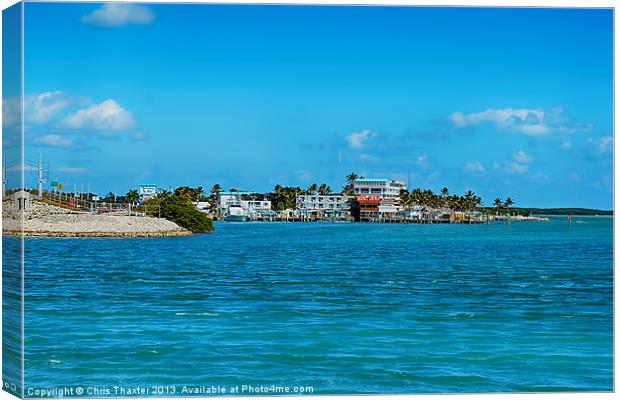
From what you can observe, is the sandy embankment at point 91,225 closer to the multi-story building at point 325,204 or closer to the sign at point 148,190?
the sign at point 148,190

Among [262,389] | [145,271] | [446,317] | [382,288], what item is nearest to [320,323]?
[446,317]

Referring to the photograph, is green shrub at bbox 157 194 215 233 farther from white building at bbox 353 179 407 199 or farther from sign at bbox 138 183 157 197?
white building at bbox 353 179 407 199

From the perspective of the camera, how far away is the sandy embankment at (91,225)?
81.7 ft

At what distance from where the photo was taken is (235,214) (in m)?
54.8

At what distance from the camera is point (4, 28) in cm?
464

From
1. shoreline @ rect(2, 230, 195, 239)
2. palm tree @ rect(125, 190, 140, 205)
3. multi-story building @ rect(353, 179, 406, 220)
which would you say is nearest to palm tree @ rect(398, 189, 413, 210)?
multi-story building @ rect(353, 179, 406, 220)

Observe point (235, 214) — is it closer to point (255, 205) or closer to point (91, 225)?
point (255, 205)

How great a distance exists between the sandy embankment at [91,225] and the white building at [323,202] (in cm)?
2825

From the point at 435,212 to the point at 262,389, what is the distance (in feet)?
229

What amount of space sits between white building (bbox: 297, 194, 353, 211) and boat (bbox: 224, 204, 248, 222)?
886cm

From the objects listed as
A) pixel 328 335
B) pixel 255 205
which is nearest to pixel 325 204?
pixel 255 205

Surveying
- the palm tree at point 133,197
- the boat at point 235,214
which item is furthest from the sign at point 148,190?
the boat at point 235,214

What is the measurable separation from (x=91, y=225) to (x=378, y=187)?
3259 centimetres

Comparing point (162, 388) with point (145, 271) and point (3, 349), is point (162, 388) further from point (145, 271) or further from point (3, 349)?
point (145, 271)
